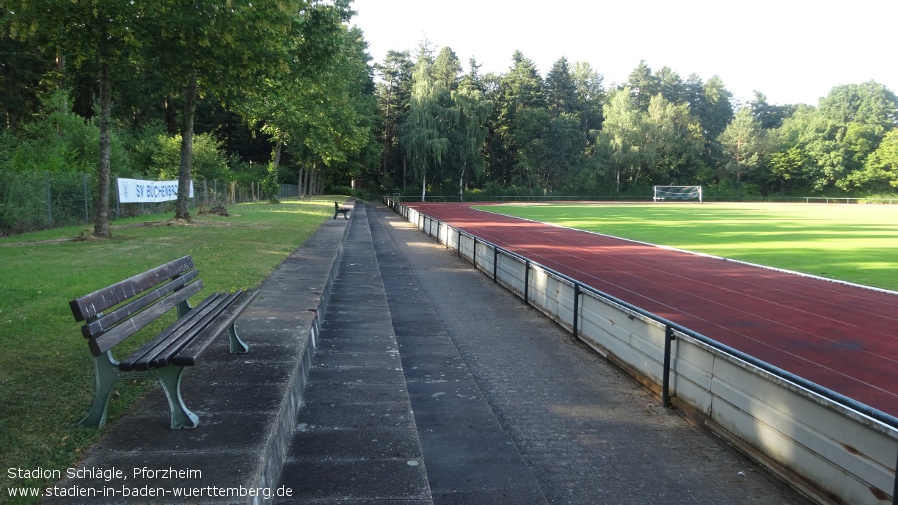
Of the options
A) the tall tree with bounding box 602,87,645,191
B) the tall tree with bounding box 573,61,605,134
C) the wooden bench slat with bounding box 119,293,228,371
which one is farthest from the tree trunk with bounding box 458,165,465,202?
the wooden bench slat with bounding box 119,293,228,371

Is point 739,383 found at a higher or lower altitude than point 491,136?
lower

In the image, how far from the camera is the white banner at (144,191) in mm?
24109

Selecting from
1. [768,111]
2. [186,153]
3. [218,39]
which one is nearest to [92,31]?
[218,39]

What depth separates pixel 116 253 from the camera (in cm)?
1412

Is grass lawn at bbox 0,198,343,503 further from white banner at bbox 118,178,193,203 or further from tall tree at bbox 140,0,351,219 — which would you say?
tall tree at bbox 140,0,351,219

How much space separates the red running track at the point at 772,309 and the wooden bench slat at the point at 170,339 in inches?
266

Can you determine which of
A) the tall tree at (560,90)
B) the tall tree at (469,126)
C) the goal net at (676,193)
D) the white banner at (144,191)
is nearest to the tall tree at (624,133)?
the goal net at (676,193)

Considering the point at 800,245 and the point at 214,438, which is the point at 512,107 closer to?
the point at 800,245

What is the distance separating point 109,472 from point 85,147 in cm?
3220

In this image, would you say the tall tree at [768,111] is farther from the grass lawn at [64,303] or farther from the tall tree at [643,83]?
the grass lawn at [64,303]

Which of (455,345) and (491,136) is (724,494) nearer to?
(455,345)

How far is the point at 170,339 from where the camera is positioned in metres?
4.77

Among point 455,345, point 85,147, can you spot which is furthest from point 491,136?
point 455,345

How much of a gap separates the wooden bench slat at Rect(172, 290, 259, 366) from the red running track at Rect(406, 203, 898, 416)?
6518mm
